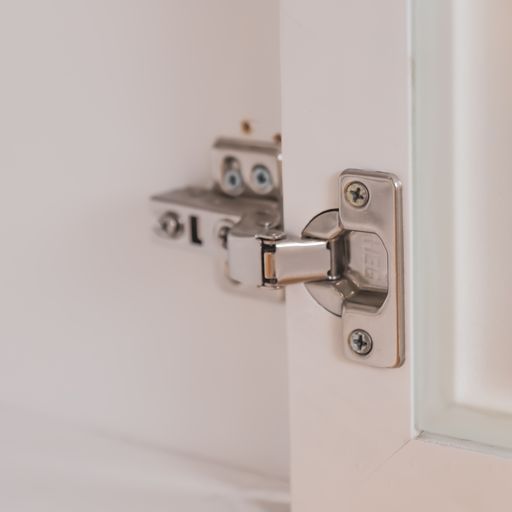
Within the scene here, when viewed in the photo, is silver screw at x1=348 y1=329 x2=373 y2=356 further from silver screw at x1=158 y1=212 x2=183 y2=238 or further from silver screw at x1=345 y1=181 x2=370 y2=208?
silver screw at x1=158 y1=212 x2=183 y2=238

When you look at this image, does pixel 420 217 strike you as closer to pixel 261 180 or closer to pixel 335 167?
pixel 335 167

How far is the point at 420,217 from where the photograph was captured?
1.87ft

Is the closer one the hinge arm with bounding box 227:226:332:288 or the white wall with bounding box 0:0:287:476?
the hinge arm with bounding box 227:226:332:288

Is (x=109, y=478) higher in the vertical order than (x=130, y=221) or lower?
lower

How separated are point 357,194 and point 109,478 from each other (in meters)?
0.34

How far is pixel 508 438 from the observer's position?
58 centimetres

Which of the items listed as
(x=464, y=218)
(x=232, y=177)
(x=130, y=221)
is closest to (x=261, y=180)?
(x=232, y=177)

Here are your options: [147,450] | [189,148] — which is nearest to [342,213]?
[189,148]


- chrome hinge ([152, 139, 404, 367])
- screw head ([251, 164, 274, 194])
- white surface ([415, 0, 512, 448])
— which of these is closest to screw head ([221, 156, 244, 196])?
screw head ([251, 164, 274, 194])

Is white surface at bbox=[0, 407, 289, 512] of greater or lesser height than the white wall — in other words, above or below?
below

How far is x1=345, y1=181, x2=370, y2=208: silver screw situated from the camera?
575mm

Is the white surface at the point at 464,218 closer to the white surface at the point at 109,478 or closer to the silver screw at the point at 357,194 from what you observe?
the silver screw at the point at 357,194

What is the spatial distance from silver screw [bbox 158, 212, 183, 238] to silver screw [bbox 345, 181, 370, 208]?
0.76 ft

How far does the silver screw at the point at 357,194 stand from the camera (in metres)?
0.58
